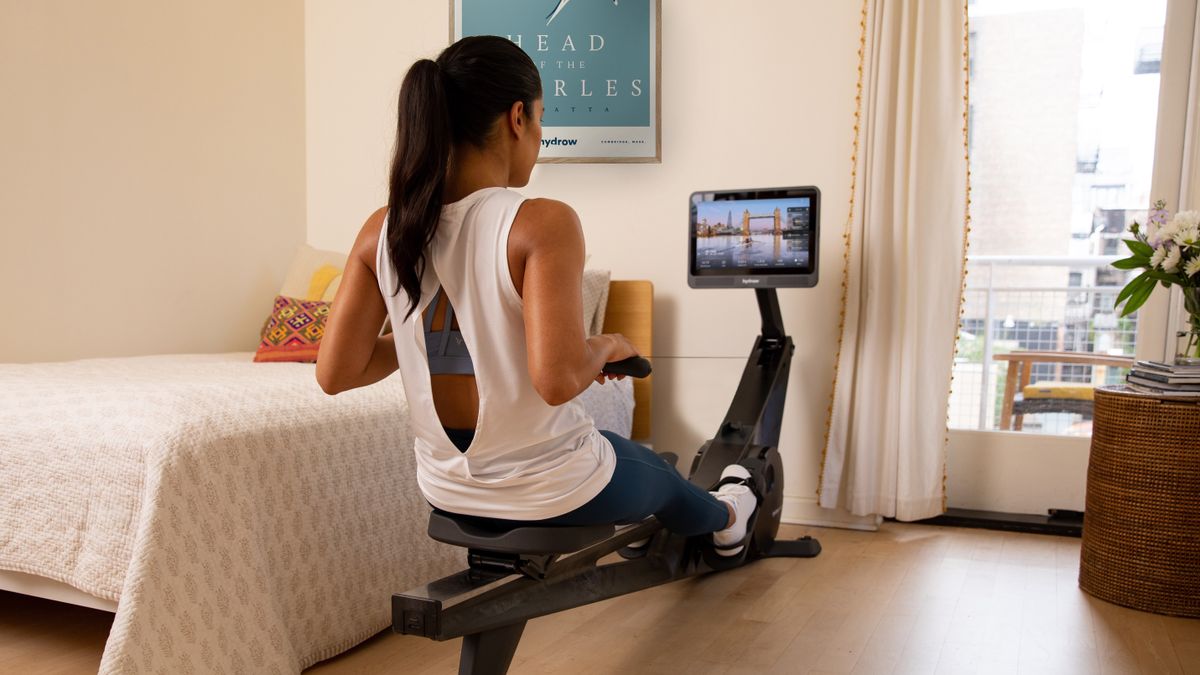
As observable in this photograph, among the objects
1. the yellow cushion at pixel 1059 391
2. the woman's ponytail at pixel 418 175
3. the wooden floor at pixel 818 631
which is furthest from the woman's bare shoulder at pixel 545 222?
the yellow cushion at pixel 1059 391

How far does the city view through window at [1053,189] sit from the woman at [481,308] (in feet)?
7.55

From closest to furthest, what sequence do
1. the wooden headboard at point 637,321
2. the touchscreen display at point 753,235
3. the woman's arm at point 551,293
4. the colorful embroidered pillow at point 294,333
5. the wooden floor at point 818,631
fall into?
1. the woman's arm at point 551,293
2. the wooden floor at point 818,631
3. the touchscreen display at point 753,235
4. the colorful embroidered pillow at point 294,333
5. the wooden headboard at point 637,321

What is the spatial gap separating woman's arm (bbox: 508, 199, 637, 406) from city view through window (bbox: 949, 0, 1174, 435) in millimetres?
2327

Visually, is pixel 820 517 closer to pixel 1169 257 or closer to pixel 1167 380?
pixel 1167 380

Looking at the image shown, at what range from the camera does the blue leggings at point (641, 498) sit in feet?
5.11

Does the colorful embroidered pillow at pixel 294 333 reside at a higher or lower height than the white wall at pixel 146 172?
lower

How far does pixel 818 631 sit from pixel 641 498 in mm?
772

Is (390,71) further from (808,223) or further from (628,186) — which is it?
(808,223)

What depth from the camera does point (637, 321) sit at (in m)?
3.35

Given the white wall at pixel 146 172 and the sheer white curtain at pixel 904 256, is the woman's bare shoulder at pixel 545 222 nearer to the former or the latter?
the sheer white curtain at pixel 904 256

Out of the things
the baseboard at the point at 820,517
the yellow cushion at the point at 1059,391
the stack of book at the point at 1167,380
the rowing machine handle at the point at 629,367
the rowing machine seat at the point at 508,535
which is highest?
the rowing machine handle at the point at 629,367

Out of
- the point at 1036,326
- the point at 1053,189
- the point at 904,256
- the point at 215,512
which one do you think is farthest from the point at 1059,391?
the point at 215,512

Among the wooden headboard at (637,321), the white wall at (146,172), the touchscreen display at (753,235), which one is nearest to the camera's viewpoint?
the touchscreen display at (753,235)

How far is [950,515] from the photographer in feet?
Result: 10.4
